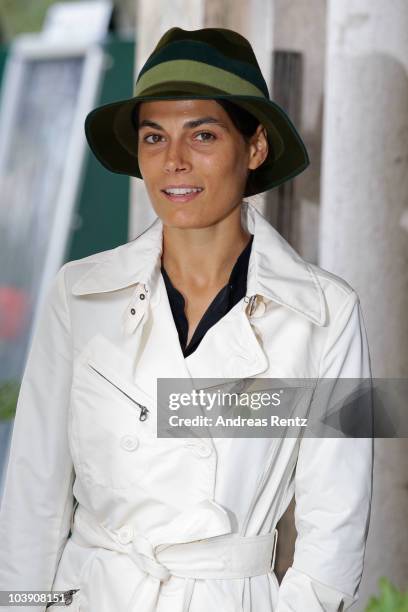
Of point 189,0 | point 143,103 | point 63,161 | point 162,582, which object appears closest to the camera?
point 162,582

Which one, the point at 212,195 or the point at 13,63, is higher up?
the point at 13,63

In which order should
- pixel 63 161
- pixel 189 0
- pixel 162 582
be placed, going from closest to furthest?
pixel 162 582 < pixel 189 0 < pixel 63 161

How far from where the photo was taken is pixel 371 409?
2271 mm

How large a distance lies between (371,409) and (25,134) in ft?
22.8

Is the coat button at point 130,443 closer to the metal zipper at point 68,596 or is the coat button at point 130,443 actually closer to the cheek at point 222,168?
the metal zipper at point 68,596

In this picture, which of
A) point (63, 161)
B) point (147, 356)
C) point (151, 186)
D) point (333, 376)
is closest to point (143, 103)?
point (151, 186)

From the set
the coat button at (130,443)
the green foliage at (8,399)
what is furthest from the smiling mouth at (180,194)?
the green foliage at (8,399)

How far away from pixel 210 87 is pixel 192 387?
1.91 ft

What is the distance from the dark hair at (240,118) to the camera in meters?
2.36

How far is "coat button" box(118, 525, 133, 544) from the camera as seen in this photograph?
2.22 m

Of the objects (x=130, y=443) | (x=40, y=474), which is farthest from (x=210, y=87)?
(x=40, y=474)

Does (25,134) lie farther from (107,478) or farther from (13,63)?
(107,478)

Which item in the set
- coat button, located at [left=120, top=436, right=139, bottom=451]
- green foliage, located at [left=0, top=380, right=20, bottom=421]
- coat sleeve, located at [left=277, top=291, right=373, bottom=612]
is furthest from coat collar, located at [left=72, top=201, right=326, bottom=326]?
green foliage, located at [left=0, top=380, right=20, bottom=421]

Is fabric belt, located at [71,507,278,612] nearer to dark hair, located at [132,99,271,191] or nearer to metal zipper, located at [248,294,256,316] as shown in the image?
metal zipper, located at [248,294,256,316]
